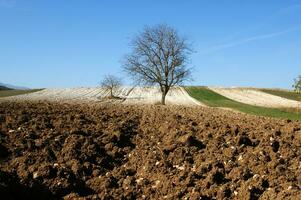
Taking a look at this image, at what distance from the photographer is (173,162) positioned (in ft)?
31.4

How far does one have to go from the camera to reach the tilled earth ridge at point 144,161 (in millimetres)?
8039

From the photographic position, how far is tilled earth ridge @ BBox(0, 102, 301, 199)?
8039 mm

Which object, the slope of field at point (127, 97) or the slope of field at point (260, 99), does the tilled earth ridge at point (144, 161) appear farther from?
the slope of field at point (260, 99)

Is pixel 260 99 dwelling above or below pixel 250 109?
above

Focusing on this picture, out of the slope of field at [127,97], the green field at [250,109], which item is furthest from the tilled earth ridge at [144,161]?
the slope of field at [127,97]

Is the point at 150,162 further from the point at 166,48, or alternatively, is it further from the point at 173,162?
the point at 166,48

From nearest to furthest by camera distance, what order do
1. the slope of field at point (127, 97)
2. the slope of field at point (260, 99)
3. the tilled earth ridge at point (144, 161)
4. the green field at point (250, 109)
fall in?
the tilled earth ridge at point (144, 161) → the green field at point (250, 109) → the slope of field at point (127, 97) → the slope of field at point (260, 99)

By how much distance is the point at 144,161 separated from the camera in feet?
31.9

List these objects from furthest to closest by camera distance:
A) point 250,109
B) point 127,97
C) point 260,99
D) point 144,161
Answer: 1. point 260,99
2. point 127,97
3. point 250,109
4. point 144,161

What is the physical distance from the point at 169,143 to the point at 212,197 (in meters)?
3.33

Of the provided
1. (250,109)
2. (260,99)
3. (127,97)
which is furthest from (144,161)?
(260,99)

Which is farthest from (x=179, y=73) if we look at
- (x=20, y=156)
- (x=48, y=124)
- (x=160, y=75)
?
(x=20, y=156)

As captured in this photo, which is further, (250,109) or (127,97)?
(127,97)

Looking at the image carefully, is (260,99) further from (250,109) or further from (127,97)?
(250,109)
